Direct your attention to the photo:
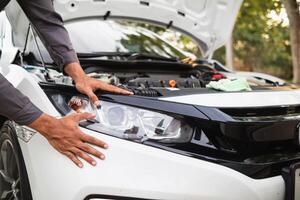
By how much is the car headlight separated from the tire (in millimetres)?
385

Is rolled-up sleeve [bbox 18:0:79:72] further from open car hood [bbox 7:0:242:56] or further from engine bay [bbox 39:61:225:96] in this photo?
open car hood [bbox 7:0:242:56]

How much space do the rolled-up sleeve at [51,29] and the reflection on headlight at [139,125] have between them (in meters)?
0.53

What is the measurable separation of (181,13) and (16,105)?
222 cm

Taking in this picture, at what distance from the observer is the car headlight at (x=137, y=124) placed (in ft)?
5.88

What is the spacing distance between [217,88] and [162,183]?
2.48 ft

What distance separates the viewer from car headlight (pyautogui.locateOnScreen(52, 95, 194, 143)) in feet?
5.88

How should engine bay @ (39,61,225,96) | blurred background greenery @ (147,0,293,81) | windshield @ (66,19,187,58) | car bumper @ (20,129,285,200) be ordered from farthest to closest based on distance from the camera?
blurred background greenery @ (147,0,293,81) → windshield @ (66,19,187,58) → engine bay @ (39,61,225,96) → car bumper @ (20,129,285,200)

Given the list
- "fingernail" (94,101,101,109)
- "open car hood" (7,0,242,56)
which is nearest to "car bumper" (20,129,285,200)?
"fingernail" (94,101,101,109)

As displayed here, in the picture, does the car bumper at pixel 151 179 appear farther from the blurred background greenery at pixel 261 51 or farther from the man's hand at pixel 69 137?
the blurred background greenery at pixel 261 51

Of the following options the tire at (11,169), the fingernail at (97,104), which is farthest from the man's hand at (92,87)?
the tire at (11,169)

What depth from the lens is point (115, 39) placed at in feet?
11.3

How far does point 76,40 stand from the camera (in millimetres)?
3162

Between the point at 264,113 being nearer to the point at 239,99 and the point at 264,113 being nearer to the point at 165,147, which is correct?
the point at 239,99

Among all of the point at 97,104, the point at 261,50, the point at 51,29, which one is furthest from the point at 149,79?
the point at 261,50
